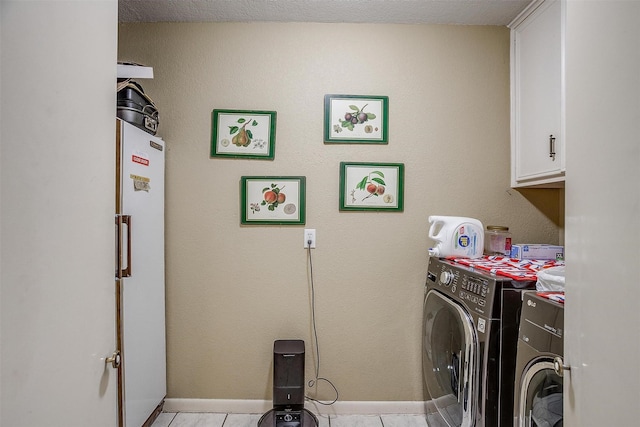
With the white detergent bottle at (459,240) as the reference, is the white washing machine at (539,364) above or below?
below

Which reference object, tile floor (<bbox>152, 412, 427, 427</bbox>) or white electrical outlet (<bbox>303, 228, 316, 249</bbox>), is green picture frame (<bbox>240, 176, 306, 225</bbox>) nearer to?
white electrical outlet (<bbox>303, 228, 316, 249</bbox>)

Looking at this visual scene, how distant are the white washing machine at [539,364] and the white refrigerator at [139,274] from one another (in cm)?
→ 160

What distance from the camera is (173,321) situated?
6.83ft

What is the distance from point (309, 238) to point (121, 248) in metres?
1.02

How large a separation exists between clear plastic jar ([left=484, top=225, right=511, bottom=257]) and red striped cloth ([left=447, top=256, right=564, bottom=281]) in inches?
4.0

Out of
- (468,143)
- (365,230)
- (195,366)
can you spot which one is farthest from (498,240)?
(195,366)

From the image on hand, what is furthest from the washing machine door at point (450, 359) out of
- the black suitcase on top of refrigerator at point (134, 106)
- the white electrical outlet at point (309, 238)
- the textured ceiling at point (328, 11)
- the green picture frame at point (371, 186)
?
the black suitcase on top of refrigerator at point (134, 106)

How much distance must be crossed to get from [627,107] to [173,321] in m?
2.26

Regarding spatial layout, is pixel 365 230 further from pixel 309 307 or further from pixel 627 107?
pixel 627 107

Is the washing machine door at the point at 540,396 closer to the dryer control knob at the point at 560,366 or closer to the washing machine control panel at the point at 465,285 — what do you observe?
the dryer control knob at the point at 560,366

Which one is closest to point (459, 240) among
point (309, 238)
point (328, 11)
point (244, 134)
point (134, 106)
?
point (309, 238)

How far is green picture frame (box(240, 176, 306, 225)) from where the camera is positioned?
209 cm

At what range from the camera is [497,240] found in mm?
2016

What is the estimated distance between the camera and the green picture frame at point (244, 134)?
2084 millimetres
